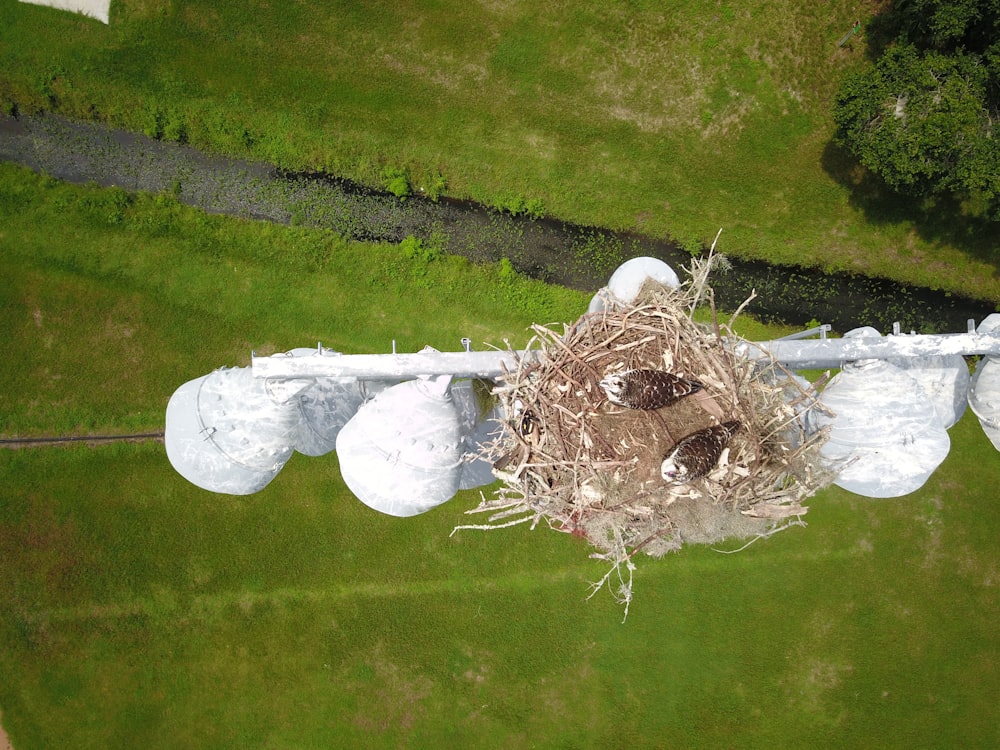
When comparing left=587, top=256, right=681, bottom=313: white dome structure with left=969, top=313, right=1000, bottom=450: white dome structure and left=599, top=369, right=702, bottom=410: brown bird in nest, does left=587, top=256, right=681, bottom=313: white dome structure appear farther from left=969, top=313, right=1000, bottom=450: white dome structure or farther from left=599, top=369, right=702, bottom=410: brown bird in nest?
left=969, top=313, right=1000, bottom=450: white dome structure

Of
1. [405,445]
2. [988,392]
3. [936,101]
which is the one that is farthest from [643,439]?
[936,101]

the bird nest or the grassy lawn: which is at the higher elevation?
the grassy lawn

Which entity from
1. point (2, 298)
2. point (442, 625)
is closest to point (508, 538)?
point (442, 625)

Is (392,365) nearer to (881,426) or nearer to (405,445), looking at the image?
(405,445)

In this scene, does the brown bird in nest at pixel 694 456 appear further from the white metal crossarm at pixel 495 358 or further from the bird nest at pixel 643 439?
the white metal crossarm at pixel 495 358

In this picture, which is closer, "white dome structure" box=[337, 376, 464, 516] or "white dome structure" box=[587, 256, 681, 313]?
"white dome structure" box=[337, 376, 464, 516]

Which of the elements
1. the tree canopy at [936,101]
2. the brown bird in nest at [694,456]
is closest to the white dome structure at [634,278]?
the brown bird in nest at [694,456]

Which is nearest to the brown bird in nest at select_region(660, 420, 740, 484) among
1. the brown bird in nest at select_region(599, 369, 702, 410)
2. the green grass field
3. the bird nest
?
the bird nest

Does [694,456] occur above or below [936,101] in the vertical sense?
below
